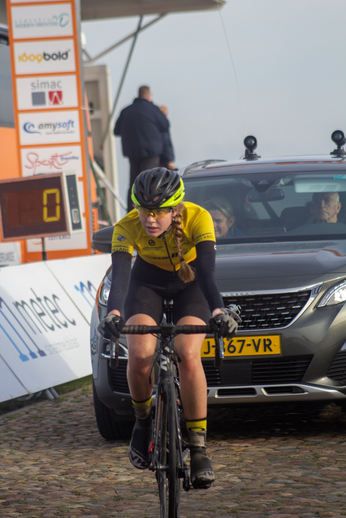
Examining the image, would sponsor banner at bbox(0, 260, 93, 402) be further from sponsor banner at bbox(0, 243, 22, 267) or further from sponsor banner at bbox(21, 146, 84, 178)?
sponsor banner at bbox(0, 243, 22, 267)

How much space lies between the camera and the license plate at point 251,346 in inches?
208

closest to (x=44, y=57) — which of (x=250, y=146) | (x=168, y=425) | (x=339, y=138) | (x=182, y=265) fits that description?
(x=250, y=146)

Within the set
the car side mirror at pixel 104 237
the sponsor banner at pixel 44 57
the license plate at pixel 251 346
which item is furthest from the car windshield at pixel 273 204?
the sponsor banner at pixel 44 57

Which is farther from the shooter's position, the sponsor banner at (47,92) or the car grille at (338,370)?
the sponsor banner at (47,92)

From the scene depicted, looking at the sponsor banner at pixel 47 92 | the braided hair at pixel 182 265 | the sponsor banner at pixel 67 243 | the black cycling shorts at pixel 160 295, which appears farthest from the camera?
the sponsor banner at pixel 67 243

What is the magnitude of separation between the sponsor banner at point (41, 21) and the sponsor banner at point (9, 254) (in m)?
3.64

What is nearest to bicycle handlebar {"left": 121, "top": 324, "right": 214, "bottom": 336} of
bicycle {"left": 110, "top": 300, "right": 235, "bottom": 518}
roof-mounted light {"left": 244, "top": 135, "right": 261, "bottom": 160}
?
bicycle {"left": 110, "top": 300, "right": 235, "bottom": 518}

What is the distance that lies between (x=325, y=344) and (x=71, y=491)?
72.4 inches

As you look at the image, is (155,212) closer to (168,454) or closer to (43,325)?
(168,454)

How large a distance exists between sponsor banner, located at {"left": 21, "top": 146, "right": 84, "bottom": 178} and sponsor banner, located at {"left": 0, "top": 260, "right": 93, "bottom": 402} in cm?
567

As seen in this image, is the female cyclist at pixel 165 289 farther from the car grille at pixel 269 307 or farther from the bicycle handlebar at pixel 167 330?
the car grille at pixel 269 307

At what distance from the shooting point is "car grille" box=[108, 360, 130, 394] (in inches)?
219

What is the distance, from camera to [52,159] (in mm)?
14352

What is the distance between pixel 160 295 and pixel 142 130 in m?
8.87
